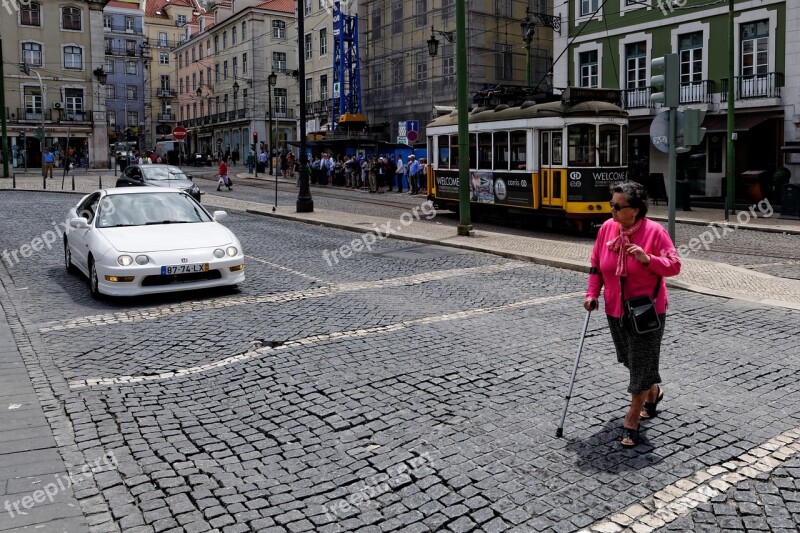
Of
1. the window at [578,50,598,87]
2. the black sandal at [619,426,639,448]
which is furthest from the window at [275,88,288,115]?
the black sandal at [619,426,639,448]

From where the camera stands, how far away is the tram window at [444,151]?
21.8 meters

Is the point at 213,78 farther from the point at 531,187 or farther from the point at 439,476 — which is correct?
the point at 439,476

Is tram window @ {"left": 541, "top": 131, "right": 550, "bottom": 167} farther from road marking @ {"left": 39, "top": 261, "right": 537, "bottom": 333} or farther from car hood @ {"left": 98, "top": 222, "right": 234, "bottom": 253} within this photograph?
car hood @ {"left": 98, "top": 222, "right": 234, "bottom": 253}

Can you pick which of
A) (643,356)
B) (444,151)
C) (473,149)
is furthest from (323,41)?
(643,356)

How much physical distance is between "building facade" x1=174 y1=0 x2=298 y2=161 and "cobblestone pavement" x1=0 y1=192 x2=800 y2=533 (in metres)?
57.8

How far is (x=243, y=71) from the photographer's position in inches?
2837

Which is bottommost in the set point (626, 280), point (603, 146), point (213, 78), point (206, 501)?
point (206, 501)

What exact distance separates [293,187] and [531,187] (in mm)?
22330

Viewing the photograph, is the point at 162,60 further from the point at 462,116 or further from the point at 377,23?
the point at 462,116

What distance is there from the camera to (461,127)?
16.7m

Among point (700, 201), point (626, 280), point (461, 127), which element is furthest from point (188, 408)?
point (700, 201)

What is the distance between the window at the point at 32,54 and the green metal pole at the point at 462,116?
53456 mm

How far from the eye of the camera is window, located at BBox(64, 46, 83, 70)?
204ft

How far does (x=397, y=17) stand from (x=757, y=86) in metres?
26.4
